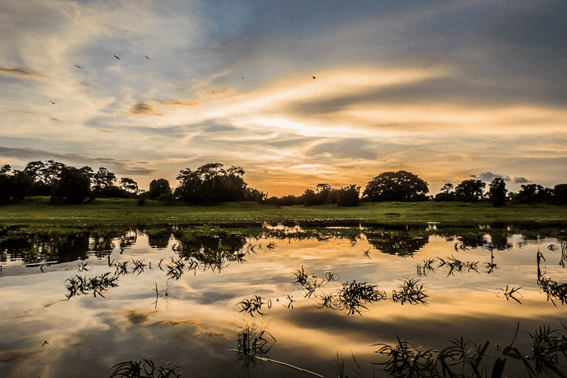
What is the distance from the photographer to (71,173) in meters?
83.4

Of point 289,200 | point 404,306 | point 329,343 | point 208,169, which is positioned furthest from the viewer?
point 289,200

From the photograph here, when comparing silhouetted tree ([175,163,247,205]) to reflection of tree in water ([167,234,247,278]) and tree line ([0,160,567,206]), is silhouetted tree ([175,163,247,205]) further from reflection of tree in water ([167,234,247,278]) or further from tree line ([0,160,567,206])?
reflection of tree in water ([167,234,247,278])

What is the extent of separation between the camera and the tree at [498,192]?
78688 mm

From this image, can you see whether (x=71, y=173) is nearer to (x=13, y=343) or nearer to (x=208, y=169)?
(x=208, y=169)

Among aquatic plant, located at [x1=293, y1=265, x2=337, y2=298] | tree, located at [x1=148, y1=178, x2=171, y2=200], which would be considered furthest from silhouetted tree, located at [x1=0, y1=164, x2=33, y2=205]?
aquatic plant, located at [x1=293, y1=265, x2=337, y2=298]

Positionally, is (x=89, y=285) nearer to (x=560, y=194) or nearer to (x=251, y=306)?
(x=251, y=306)

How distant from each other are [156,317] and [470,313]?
710cm

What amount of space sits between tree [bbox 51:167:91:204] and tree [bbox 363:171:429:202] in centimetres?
9847

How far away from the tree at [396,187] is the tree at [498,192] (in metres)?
49.2

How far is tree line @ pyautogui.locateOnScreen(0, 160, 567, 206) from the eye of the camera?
83.1 meters

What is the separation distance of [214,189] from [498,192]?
71101 millimetres

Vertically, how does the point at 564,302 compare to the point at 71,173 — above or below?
below

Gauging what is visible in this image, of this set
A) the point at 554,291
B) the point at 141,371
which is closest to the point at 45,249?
the point at 141,371

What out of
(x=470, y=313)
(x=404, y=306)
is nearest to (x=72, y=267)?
(x=404, y=306)
